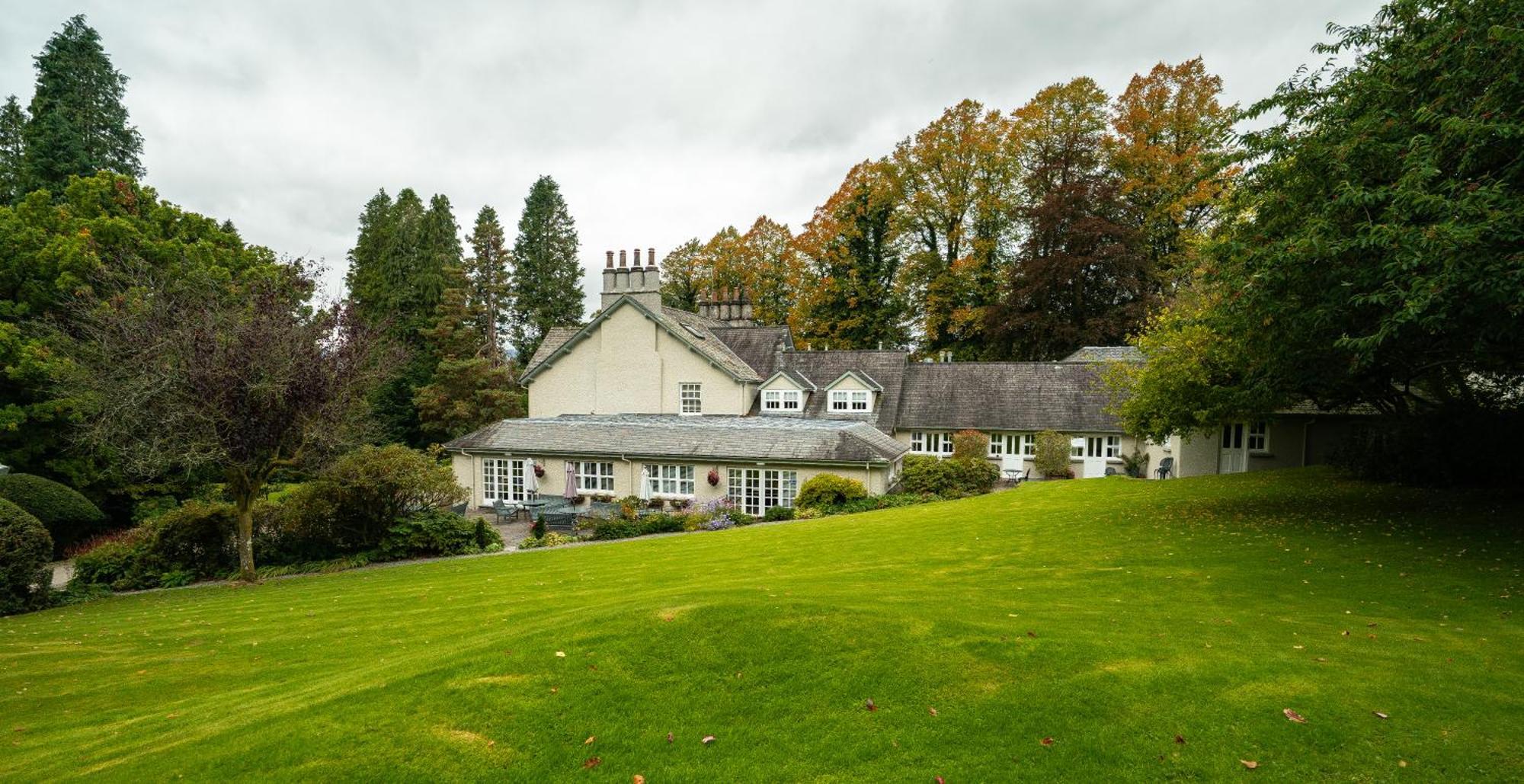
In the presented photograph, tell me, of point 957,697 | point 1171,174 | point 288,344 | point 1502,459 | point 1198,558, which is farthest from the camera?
point 1171,174

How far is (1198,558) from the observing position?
11.9 meters

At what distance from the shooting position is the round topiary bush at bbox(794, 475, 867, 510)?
24234mm

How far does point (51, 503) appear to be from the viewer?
70.1 ft

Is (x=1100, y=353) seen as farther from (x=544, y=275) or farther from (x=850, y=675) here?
(x=544, y=275)

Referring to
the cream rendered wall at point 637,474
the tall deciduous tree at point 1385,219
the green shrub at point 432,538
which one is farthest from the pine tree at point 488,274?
the tall deciduous tree at point 1385,219

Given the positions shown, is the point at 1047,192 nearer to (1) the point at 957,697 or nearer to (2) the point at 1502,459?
(2) the point at 1502,459

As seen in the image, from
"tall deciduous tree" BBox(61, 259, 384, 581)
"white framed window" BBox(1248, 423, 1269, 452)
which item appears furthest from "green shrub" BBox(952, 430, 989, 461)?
"tall deciduous tree" BBox(61, 259, 384, 581)

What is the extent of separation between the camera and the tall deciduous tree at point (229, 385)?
1459cm

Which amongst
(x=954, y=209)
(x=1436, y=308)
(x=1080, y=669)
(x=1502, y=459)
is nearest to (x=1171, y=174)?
(x=954, y=209)

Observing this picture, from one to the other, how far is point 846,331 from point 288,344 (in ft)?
120

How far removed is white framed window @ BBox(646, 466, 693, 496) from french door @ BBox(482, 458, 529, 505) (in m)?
5.91

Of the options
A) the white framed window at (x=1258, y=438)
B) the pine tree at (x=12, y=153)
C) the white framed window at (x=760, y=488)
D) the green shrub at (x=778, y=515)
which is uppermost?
the pine tree at (x=12, y=153)

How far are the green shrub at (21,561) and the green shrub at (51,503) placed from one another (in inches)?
294

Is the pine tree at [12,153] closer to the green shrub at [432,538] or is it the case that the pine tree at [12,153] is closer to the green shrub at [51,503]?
the green shrub at [51,503]
